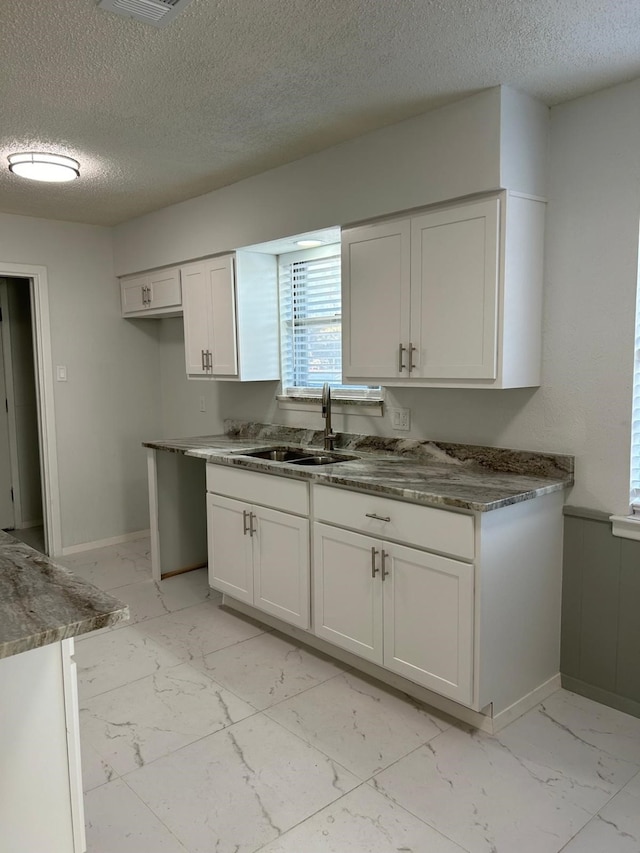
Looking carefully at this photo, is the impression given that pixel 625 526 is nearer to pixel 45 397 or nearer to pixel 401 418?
pixel 401 418

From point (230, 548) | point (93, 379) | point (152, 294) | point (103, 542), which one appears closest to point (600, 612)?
point (230, 548)

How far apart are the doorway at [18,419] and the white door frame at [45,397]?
69cm

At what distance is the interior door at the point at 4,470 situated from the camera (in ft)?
17.2

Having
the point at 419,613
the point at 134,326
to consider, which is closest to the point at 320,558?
the point at 419,613

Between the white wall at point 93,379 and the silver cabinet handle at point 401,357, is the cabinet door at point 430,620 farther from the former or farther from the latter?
the white wall at point 93,379

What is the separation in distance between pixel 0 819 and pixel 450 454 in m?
2.20

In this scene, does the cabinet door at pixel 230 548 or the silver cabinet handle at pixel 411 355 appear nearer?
the silver cabinet handle at pixel 411 355

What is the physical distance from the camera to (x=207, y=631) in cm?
322

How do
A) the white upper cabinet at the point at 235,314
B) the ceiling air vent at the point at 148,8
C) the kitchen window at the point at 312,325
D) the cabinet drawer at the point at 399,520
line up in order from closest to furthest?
1. the ceiling air vent at the point at 148,8
2. the cabinet drawer at the point at 399,520
3. the kitchen window at the point at 312,325
4. the white upper cabinet at the point at 235,314

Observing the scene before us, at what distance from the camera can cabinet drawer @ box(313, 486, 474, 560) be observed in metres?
2.23

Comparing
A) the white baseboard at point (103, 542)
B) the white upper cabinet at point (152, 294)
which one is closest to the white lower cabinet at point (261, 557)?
the white upper cabinet at point (152, 294)

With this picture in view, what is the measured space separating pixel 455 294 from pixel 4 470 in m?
4.35

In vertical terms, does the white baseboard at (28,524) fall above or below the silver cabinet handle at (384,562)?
below

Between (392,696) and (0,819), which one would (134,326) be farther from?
(0,819)
